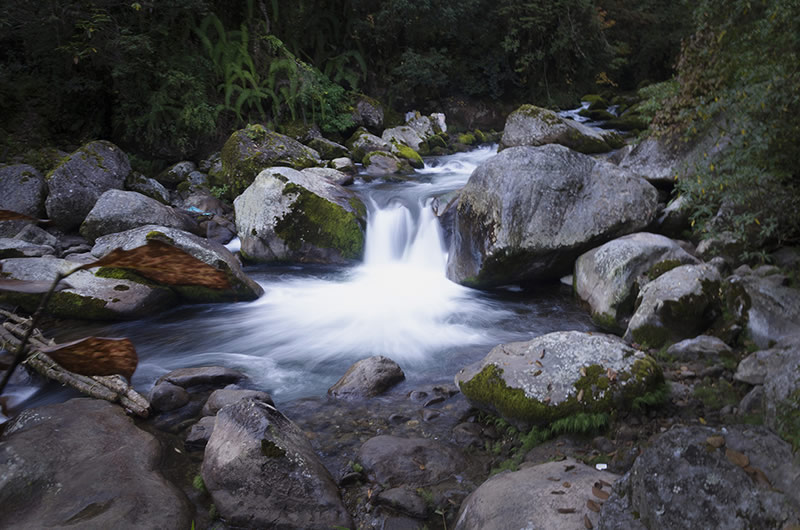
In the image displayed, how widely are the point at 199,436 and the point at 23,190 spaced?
8.44m

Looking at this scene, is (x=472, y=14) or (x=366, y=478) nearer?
(x=366, y=478)

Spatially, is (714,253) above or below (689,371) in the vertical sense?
above

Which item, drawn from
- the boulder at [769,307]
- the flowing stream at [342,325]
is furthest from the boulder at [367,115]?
the boulder at [769,307]

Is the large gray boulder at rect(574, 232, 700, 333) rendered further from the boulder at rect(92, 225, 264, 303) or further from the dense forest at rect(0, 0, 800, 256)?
the boulder at rect(92, 225, 264, 303)

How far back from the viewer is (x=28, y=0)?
10.5 metres

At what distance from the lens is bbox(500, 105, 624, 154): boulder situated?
10.1 meters

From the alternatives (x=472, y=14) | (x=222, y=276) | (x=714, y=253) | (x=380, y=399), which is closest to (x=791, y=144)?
(x=714, y=253)

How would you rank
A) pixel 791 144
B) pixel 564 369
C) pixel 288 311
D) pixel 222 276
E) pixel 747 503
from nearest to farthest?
1. pixel 222 276
2. pixel 747 503
3. pixel 564 369
4. pixel 791 144
5. pixel 288 311

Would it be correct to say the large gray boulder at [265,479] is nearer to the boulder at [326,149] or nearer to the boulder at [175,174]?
the boulder at [175,174]

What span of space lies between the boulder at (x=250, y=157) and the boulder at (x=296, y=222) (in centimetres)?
206

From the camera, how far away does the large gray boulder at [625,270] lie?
5824 mm

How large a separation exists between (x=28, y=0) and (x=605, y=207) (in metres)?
12.6

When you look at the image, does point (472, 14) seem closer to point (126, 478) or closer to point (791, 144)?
point (791, 144)

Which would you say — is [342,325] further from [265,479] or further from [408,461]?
[265,479]
